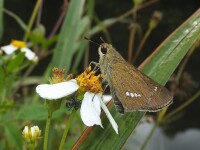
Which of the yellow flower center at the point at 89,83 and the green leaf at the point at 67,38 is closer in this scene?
the yellow flower center at the point at 89,83

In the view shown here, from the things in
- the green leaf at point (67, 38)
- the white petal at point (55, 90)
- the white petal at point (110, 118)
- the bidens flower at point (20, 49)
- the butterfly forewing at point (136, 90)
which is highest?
the white petal at point (55, 90)

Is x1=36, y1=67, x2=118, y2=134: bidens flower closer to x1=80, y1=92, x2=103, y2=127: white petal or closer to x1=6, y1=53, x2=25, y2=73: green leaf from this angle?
x1=80, y1=92, x2=103, y2=127: white petal

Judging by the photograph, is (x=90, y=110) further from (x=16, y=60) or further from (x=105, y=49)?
(x=16, y=60)

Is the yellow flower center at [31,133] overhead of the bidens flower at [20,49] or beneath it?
overhead

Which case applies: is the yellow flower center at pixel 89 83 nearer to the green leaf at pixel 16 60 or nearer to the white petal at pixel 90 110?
the white petal at pixel 90 110

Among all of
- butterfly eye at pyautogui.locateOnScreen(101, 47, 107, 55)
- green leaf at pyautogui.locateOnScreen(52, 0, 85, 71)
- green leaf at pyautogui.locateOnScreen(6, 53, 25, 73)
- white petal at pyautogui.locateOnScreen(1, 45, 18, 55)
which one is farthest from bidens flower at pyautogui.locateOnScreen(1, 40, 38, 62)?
butterfly eye at pyautogui.locateOnScreen(101, 47, 107, 55)

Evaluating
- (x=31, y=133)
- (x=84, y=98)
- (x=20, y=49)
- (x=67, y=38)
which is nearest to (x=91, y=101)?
(x=84, y=98)

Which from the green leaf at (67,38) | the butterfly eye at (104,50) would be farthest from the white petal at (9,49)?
the butterfly eye at (104,50)

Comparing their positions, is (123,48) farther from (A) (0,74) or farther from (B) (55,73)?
(B) (55,73)
